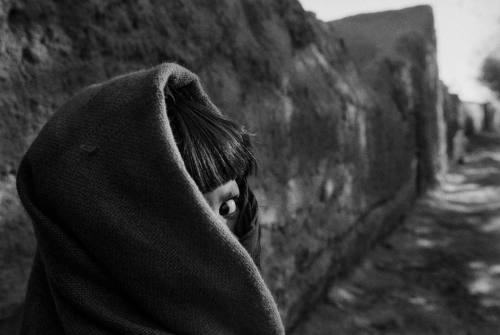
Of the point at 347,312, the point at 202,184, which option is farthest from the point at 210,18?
the point at 347,312

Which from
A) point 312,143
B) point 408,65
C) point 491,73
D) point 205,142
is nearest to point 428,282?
point 312,143

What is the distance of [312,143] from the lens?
8.79ft

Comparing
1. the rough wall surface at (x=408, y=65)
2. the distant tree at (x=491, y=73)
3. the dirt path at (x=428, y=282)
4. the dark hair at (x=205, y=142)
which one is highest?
the dark hair at (x=205, y=142)

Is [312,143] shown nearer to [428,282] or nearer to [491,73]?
[428,282]

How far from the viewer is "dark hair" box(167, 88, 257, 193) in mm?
850

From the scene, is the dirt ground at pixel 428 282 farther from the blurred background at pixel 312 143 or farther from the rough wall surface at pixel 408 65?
the rough wall surface at pixel 408 65

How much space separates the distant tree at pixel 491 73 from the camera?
675 inches

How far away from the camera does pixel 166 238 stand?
31.0 inches

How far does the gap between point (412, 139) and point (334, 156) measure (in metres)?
2.35

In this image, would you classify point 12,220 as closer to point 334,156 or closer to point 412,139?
point 334,156

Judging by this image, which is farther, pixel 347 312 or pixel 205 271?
pixel 347 312

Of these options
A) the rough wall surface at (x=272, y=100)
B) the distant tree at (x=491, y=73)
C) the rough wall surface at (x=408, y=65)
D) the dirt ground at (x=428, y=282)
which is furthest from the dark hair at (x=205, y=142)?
the distant tree at (x=491, y=73)

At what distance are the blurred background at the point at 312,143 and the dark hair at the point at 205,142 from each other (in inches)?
20.6

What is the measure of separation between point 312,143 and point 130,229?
198 centimetres
